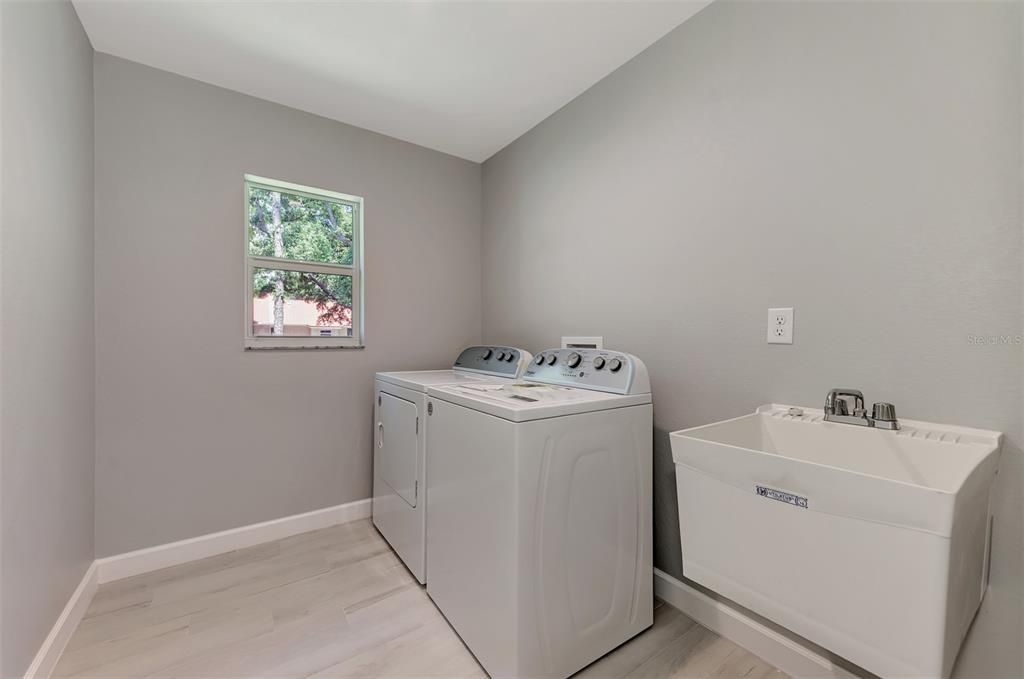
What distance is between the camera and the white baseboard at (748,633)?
1.24 m

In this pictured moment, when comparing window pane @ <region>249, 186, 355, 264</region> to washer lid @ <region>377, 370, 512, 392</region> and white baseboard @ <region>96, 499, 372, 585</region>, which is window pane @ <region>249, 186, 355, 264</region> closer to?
washer lid @ <region>377, 370, 512, 392</region>

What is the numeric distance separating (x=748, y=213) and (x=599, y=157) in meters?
0.81

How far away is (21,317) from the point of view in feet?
3.76

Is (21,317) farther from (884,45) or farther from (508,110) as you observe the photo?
(884,45)

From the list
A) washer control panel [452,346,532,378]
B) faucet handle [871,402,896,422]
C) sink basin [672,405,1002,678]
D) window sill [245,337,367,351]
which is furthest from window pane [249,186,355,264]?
faucet handle [871,402,896,422]

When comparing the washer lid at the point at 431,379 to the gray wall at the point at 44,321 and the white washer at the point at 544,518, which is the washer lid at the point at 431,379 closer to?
the white washer at the point at 544,518

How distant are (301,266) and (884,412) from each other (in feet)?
8.37

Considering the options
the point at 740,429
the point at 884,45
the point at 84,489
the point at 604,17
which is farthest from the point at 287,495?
the point at 884,45

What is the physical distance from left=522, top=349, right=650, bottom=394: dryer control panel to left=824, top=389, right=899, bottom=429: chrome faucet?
0.54 m

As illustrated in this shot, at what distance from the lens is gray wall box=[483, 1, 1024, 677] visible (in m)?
0.98

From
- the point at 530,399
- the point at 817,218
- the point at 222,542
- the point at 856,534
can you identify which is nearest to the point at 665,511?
the point at 530,399

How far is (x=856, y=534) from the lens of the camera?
0.79 m

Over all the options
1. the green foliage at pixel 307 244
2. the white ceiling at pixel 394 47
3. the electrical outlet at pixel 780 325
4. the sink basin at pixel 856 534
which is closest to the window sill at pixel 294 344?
the green foliage at pixel 307 244

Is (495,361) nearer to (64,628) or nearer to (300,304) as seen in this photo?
(300,304)
